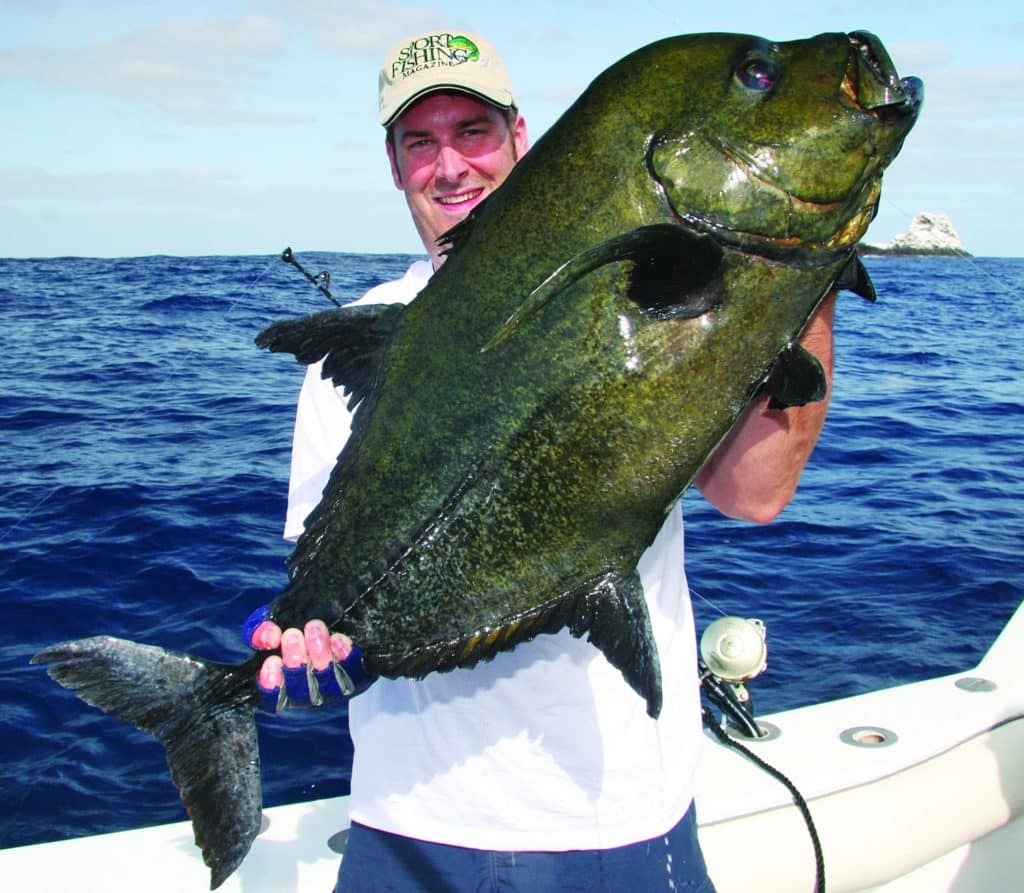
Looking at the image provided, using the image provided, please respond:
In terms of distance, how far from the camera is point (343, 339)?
2.29 meters

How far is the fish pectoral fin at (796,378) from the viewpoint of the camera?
1.95m

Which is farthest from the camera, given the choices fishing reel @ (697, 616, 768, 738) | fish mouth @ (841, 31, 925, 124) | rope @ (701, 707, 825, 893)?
fishing reel @ (697, 616, 768, 738)

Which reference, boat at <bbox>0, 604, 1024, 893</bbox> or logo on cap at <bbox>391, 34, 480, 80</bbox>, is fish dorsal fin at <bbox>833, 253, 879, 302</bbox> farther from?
boat at <bbox>0, 604, 1024, 893</bbox>

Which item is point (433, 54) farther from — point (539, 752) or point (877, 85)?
point (539, 752)

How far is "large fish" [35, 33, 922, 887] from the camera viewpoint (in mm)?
1879

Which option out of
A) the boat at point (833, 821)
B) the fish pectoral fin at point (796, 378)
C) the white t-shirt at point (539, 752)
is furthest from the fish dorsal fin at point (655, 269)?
the boat at point (833, 821)

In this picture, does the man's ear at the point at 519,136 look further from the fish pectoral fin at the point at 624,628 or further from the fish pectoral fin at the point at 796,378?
the fish pectoral fin at the point at 624,628

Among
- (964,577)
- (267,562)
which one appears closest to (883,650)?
(964,577)

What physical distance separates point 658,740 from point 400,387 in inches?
46.0

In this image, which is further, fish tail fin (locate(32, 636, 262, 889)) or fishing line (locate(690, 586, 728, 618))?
fishing line (locate(690, 586, 728, 618))

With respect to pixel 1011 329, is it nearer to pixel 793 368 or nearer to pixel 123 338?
pixel 123 338

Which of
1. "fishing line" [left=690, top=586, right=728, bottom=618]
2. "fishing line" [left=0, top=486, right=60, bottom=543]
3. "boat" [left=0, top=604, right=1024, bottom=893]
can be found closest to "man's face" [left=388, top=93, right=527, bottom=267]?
"boat" [left=0, top=604, right=1024, bottom=893]

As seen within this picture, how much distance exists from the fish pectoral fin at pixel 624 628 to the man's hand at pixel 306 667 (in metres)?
0.51

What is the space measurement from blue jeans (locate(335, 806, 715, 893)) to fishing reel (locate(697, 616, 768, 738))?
1.52 m
